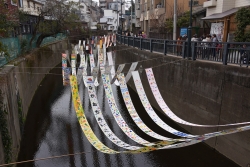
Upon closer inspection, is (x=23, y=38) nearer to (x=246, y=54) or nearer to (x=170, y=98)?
(x=170, y=98)

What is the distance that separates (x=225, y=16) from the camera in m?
16.5

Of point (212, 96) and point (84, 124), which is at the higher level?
point (212, 96)

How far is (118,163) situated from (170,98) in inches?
221

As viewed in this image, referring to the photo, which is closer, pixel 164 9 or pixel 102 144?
pixel 102 144

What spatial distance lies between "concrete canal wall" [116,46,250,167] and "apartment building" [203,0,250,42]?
626 centimetres

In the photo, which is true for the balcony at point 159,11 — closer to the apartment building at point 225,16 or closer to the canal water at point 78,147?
the apartment building at point 225,16

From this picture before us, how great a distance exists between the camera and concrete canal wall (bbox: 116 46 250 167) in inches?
335

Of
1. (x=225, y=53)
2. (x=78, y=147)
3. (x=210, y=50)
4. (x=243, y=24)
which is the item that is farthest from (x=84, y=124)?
(x=243, y=24)

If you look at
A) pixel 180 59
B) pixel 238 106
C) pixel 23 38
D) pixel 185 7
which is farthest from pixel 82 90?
pixel 185 7

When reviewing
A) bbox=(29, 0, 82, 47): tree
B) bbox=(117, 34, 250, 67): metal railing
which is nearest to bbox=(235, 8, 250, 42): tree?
bbox=(117, 34, 250, 67): metal railing

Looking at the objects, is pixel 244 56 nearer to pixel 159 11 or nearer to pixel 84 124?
pixel 84 124

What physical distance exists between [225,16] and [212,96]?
8.78 meters

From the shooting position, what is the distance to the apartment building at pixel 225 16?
16.6 meters

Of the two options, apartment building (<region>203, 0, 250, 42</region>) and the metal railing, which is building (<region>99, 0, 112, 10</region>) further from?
the metal railing
